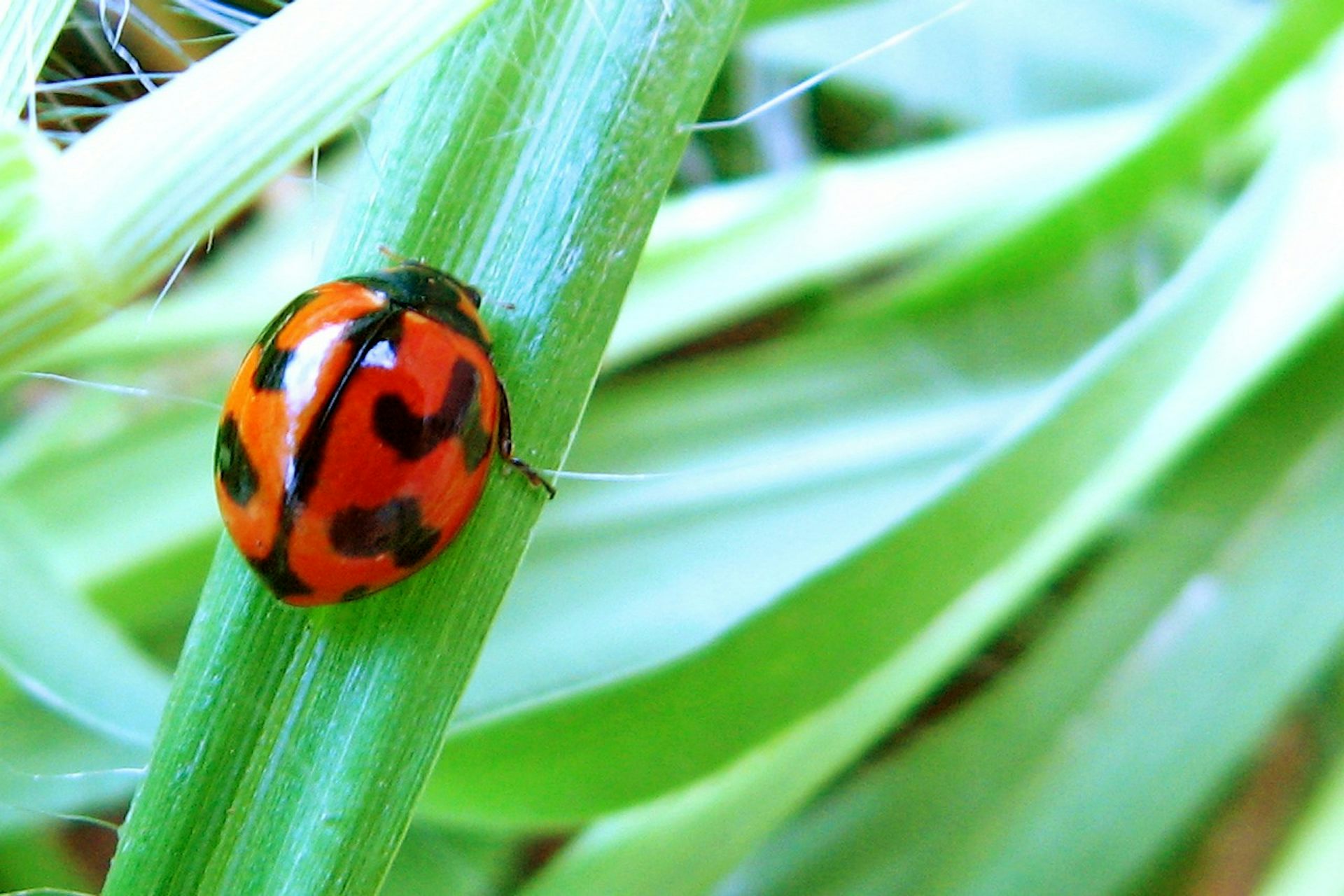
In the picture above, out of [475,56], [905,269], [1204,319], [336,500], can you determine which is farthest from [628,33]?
[905,269]

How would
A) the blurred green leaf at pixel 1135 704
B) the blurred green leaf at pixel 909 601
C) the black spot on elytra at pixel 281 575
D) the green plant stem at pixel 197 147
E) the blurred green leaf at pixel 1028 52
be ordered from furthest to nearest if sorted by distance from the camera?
the blurred green leaf at pixel 1028 52 < the blurred green leaf at pixel 1135 704 < the blurred green leaf at pixel 909 601 < the black spot on elytra at pixel 281 575 < the green plant stem at pixel 197 147

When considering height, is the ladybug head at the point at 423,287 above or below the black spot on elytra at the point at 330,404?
above

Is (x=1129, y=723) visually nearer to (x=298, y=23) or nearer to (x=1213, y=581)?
(x=1213, y=581)

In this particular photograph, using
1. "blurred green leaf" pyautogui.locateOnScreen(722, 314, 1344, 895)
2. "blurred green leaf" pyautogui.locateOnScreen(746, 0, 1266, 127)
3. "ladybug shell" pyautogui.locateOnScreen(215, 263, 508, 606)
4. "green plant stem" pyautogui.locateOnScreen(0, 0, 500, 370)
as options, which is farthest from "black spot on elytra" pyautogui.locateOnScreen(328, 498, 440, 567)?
"blurred green leaf" pyautogui.locateOnScreen(746, 0, 1266, 127)

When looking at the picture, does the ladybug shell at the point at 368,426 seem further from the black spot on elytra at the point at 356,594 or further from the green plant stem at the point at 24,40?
the green plant stem at the point at 24,40

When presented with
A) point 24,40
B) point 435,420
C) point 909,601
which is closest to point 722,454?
point 909,601

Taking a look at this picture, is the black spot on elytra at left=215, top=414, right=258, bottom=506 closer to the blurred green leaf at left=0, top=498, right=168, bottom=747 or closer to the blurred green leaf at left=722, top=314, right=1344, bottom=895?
the blurred green leaf at left=0, top=498, right=168, bottom=747

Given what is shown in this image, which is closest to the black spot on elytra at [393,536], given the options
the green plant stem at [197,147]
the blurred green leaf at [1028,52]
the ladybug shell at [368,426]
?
the ladybug shell at [368,426]
